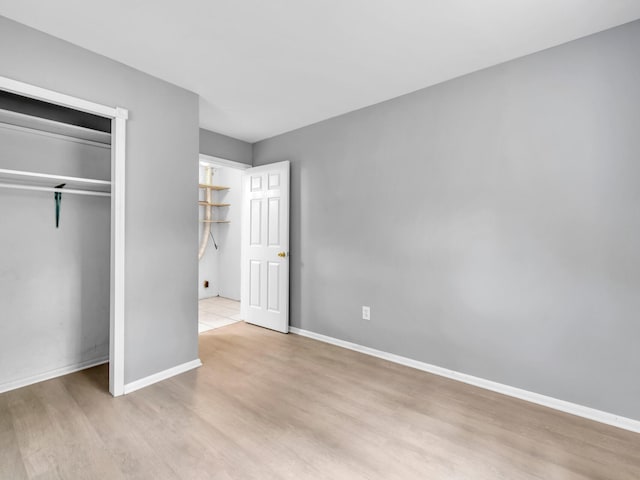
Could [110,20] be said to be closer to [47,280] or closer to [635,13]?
[47,280]

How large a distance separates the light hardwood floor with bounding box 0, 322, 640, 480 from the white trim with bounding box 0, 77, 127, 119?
2097mm

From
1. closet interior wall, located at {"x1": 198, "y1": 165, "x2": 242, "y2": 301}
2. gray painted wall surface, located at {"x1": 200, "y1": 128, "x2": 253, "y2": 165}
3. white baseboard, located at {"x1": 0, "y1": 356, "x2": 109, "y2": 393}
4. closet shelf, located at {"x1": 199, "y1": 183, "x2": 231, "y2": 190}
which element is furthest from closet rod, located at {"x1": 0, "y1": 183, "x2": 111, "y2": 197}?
closet interior wall, located at {"x1": 198, "y1": 165, "x2": 242, "y2": 301}

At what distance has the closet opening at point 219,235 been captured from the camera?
5.80m

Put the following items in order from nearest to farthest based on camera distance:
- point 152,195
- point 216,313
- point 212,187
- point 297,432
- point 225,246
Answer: point 297,432
point 152,195
point 216,313
point 212,187
point 225,246

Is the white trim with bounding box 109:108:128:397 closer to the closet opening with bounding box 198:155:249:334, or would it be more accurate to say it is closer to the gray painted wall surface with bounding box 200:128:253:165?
the gray painted wall surface with bounding box 200:128:253:165

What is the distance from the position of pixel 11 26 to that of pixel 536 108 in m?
3.55

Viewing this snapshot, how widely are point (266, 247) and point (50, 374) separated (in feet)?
7.77

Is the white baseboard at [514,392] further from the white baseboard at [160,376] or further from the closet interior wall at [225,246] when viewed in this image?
the closet interior wall at [225,246]

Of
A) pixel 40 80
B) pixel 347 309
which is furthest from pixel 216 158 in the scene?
pixel 347 309

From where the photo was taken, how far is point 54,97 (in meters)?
2.12

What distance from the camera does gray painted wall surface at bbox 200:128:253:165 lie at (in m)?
3.88

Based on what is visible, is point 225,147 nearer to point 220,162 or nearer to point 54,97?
point 220,162

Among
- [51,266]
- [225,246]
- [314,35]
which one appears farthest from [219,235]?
[314,35]

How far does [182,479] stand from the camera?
1.57 m
